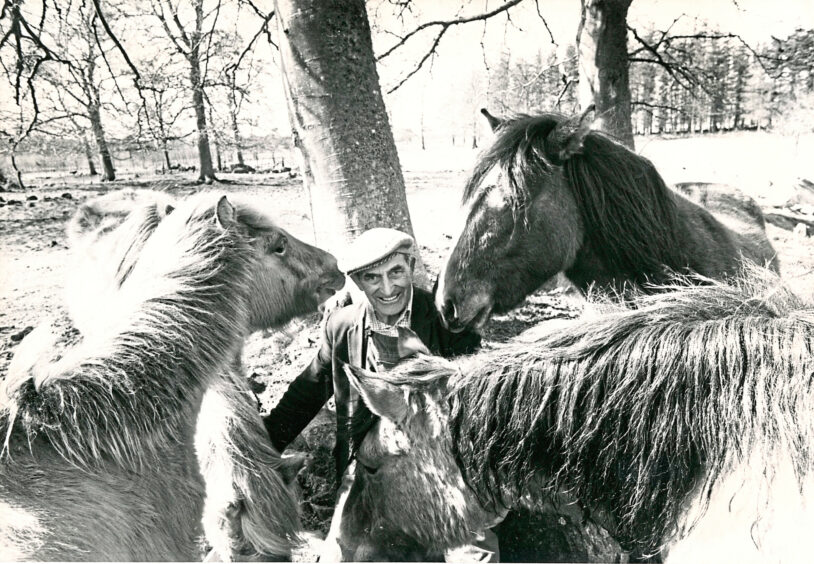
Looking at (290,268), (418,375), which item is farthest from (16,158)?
(418,375)

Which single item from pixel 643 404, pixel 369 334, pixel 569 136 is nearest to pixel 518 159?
pixel 569 136

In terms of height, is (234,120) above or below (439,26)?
below

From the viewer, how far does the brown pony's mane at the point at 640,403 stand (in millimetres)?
1194

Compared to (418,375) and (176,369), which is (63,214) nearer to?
(176,369)

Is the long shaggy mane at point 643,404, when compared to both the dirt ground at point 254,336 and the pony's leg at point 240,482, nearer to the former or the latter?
the dirt ground at point 254,336

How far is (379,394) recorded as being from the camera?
139cm

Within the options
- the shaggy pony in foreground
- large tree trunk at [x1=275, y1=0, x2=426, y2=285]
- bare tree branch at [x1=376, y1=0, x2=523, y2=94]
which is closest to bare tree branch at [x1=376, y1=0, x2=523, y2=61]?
bare tree branch at [x1=376, y1=0, x2=523, y2=94]

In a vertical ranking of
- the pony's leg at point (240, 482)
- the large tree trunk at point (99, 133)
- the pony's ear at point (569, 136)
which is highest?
the large tree trunk at point (99, 133)

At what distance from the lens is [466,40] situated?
4.69 m

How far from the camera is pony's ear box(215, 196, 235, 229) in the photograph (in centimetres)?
218

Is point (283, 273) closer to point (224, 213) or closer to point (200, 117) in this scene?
point (224, 213)

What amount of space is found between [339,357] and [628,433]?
1.36 meters

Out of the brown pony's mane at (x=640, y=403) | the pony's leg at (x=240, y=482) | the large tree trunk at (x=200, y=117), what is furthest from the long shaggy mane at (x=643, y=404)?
the large tree trunk at (x=200, y=117)

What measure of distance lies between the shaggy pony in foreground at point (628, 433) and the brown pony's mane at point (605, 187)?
777mm
